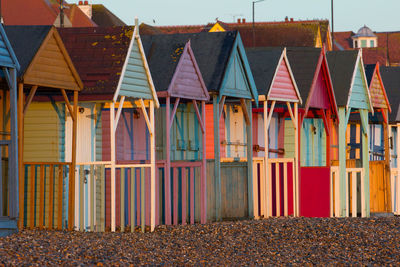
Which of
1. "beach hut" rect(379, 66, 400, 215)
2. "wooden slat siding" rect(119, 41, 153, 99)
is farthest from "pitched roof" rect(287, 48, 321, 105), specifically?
"beach hut" rect(379, 66, 400, 215)

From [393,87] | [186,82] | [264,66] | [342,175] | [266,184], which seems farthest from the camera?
[393,87]

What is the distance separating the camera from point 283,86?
20.9 meters

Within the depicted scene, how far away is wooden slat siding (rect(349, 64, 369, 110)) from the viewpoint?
24.1m

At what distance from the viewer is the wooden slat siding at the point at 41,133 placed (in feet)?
55.7

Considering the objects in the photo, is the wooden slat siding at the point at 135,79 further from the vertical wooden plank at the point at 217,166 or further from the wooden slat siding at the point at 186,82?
the vertical wooden plank at the point at 217,166

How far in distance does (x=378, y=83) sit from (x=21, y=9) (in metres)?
23.9

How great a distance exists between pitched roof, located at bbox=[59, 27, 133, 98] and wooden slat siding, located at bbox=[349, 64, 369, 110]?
929cm

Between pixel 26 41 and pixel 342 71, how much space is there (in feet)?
37.3

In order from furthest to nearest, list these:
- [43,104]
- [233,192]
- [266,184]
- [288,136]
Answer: [288,136] < [266,184] < [233,192] < [43,104]

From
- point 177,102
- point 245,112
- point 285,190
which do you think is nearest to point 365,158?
point 285,190

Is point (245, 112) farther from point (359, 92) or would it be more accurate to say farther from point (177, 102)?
point (359, 92)

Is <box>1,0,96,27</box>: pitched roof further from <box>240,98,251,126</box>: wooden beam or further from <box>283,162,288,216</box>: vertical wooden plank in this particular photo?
<box>240,98,251,126</box>: wooden beam

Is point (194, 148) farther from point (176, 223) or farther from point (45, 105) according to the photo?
point (45, 105)

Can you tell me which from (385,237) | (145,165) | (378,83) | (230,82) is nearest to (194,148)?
(230,82)
